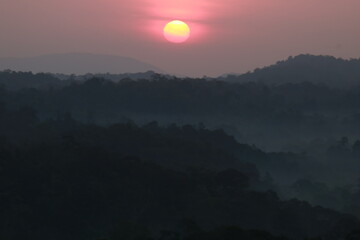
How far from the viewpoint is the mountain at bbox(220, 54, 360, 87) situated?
15788 centimetres

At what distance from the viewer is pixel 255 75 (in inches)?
6762

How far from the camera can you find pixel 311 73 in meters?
167

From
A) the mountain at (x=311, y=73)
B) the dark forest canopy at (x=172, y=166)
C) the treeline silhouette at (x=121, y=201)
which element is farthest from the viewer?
the mountain at (x=311, y=73)

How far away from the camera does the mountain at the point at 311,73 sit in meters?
158

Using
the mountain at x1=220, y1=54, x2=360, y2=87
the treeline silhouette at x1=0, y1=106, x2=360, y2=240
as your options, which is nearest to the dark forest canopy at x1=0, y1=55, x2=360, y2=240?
the treeline silhouette at x1=0, y1=106, x2=360, y2=240

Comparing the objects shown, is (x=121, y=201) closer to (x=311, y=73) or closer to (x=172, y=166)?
(x=172, y=166)

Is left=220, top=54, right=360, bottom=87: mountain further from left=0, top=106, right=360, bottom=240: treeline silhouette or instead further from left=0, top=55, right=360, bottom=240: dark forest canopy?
left=0, top=106, right=360, bottom=240: treeline silhouette

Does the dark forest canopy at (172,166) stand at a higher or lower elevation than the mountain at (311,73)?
lower

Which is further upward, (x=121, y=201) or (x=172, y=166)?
(x=172, y=166)

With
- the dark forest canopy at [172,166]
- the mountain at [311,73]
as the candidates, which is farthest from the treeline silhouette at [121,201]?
the mountain at [311,73]

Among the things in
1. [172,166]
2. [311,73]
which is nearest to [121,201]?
[172,166]

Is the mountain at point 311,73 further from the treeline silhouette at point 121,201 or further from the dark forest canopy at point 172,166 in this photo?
the treeline silhouette at point 121,201

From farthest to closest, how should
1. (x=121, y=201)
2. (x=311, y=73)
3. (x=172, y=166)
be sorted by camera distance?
(x=311, y=73), (x=172, y=166), (x=121, y=201)

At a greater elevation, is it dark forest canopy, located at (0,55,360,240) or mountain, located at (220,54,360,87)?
mountain, located at (220,54,360,87)
